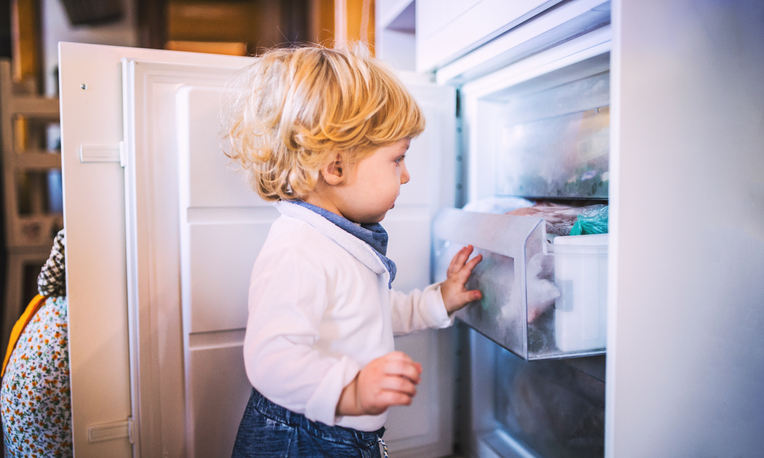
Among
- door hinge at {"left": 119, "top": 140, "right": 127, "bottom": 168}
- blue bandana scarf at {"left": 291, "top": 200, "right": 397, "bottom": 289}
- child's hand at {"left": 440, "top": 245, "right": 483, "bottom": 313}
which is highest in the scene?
door hinge at {"left": 119, "top": 140, "right": 127, "bottom": 168}

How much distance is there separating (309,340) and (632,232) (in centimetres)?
46

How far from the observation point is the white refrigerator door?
870 millimetres

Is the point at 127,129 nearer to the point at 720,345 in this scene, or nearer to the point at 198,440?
the point at 198,440

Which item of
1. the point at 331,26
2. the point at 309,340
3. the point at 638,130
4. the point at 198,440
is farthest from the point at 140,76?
the point at 331,26

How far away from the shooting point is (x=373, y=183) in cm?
76

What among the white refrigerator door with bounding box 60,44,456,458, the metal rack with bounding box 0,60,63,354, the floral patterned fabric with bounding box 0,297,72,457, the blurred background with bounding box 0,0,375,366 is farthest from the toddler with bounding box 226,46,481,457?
the metal rack with bounding box 0,60,63,354

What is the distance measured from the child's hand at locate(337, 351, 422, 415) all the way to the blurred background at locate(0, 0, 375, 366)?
123 cm

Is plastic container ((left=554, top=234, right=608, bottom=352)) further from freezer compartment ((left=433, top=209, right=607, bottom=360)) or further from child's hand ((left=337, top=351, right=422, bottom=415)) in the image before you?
child's hand ((left=337, top=351, right=422, bottom=415))

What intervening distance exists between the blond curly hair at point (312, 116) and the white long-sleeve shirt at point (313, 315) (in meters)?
0.07

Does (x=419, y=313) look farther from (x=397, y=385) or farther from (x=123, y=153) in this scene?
(x=123, y=153)

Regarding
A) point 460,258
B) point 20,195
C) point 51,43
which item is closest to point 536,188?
point 460,258

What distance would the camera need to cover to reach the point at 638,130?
628mm

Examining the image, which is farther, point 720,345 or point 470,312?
point 470,312

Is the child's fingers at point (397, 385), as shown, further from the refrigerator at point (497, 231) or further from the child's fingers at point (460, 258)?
the child's fingers at point (460, 258)
